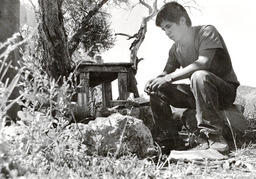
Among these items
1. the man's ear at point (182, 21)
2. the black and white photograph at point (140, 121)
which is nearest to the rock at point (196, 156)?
the black and white photograph at point (140, 121)

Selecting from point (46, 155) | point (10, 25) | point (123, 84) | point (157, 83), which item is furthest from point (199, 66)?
point (123, 84)

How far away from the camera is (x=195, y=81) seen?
374 cm

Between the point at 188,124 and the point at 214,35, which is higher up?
the point at 214,35

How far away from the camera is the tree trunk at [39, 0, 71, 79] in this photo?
7.46 m

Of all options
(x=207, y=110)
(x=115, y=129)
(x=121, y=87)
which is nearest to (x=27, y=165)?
(x=115, y=129)

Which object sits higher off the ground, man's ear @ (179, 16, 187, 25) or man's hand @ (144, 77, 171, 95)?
man's ear @ (179, 16, 187, 25)

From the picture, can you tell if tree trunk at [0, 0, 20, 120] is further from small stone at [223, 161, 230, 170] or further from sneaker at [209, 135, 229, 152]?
sneaker at [209, 135, 229, 152]

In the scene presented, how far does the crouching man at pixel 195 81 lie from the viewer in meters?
3.68

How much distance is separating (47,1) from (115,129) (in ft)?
18.8

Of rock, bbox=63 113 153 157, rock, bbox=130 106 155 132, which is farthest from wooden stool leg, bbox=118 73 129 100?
rock, bbox=63 113 153 157

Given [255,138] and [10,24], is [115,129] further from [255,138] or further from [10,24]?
[255,138]

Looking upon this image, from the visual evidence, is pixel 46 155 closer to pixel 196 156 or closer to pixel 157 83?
pixel 196 156

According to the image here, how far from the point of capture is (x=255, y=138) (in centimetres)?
457

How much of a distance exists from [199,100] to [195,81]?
0.21 m
